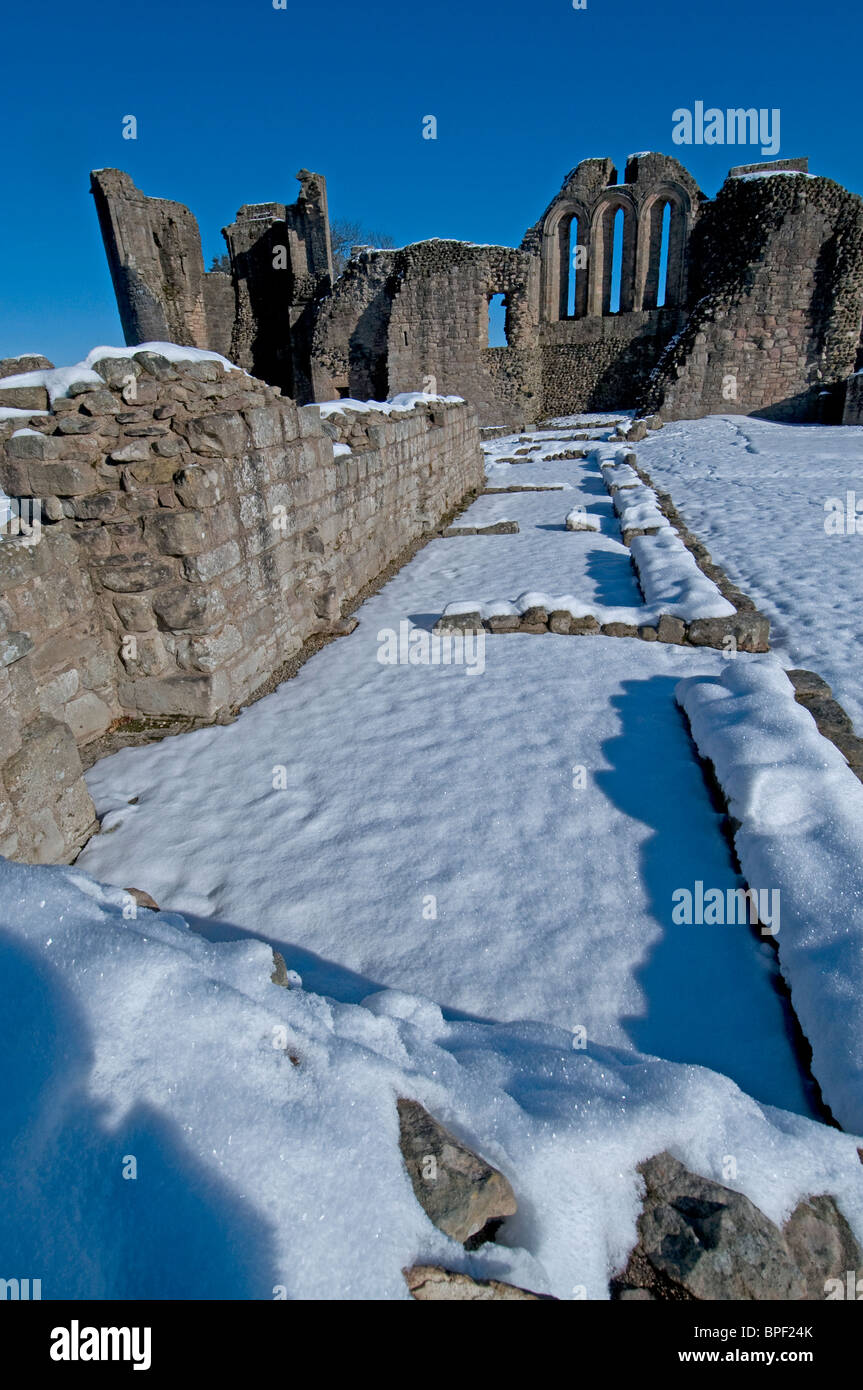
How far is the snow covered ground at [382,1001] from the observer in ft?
4.08

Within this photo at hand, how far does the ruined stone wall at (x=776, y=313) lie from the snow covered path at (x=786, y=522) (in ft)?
8.46

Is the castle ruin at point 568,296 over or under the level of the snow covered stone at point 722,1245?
over

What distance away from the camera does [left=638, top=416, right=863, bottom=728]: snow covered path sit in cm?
511

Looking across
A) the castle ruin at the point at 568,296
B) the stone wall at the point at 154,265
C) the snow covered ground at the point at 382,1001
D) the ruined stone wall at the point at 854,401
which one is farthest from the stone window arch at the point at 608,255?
the snow covered ground at the point at 382,1001

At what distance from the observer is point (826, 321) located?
18828 mm

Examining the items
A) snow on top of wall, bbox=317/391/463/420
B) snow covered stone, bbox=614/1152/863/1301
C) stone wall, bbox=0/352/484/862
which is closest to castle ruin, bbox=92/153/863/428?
snow on top of wall, bbox=317/391/463/420

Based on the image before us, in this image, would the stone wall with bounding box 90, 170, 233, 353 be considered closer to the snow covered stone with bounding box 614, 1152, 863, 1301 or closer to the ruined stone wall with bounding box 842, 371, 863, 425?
the ruined stone wall with bounding box 842, 371, 863, 425

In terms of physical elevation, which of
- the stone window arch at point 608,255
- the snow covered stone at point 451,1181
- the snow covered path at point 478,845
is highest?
the stone window arch at point 608,255

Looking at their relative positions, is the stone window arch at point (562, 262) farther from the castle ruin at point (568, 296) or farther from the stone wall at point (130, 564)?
the stone wall at point (130, 564)

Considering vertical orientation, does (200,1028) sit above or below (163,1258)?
above

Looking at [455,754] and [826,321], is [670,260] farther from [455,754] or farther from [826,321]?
[455,754]

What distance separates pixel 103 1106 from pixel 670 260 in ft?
89.9

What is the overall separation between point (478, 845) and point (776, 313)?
21742 millimetres

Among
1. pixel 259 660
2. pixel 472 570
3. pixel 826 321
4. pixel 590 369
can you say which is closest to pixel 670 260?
pixel 590 369
